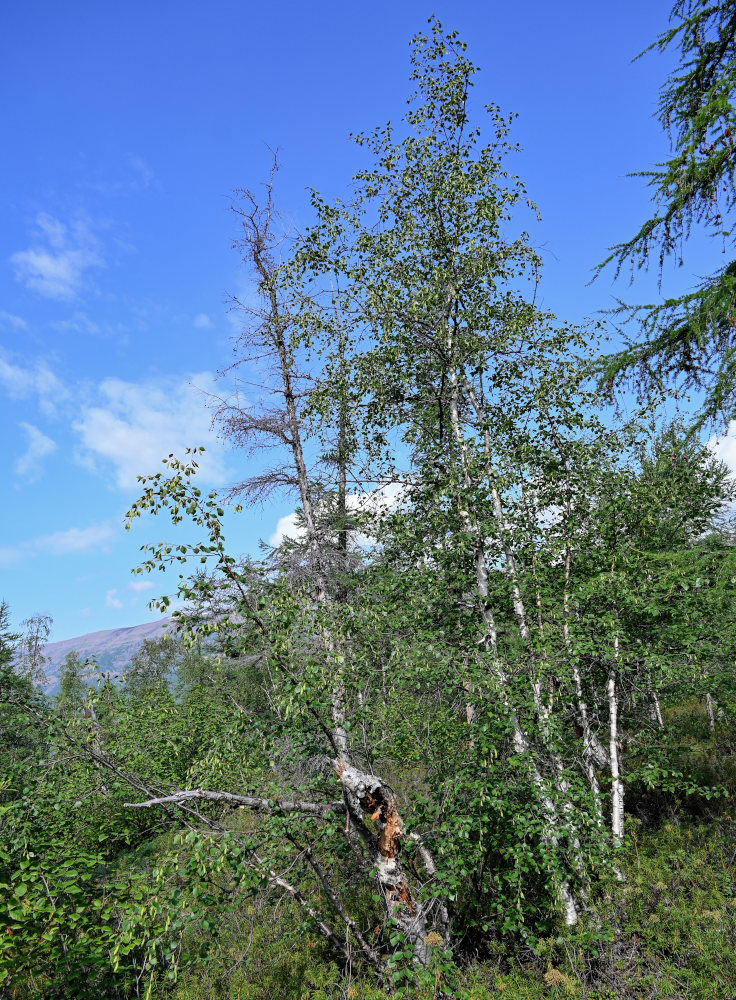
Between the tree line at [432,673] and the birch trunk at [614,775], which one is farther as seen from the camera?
the birch trunk at [614,775]

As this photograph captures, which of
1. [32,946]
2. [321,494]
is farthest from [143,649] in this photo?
[32,946]

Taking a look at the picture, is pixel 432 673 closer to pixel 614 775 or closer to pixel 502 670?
pixel 502 670

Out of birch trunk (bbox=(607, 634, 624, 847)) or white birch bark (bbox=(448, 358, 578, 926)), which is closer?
white birch bark (bbox=(448, 358, 578, 926))

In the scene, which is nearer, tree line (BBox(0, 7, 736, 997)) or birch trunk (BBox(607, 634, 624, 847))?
tree line (BBox(0, 7, 736, 997))

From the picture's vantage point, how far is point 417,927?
586 cm

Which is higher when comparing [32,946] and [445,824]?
[445,824]

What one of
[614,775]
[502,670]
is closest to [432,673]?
[502,670]

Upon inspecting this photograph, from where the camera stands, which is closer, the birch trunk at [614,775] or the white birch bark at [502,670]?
the white birch bark at [502,670]

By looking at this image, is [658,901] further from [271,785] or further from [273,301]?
[273,301]

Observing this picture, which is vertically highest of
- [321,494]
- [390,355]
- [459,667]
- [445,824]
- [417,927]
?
[390,355]

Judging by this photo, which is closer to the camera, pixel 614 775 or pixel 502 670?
pixel 502 670

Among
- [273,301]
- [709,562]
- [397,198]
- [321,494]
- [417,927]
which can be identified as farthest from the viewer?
[321,494]

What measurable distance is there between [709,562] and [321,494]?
28.7ft

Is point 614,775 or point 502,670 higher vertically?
point 502,670
